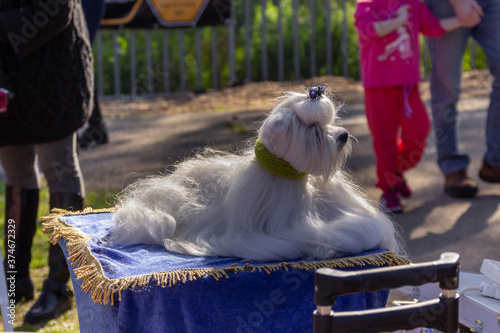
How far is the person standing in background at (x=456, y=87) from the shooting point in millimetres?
3710

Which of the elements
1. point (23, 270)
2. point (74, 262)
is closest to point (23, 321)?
point (23, 270)

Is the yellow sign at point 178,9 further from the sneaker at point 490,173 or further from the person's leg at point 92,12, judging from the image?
the sneaker at point 490,173

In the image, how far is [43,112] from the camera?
2715 mm

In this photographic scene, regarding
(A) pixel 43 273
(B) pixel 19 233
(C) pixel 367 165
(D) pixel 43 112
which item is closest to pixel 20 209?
(B) pixel 19 233

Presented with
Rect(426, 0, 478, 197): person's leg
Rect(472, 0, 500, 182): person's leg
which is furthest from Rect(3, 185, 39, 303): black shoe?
Rect(472, 0, 500, 182): person's leg

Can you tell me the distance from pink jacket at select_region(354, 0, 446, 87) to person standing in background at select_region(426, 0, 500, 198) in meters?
0.17

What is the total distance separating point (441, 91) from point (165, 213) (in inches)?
94.1

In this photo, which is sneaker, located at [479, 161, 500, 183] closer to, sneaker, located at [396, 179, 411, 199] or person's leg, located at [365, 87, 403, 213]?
sneaker, located at [396, 179, 411, 199]

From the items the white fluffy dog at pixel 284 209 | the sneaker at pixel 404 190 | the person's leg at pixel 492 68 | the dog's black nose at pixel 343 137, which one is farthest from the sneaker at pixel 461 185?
the dog's black nose at pixel 343 137

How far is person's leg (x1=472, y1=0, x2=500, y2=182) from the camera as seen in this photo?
369cm

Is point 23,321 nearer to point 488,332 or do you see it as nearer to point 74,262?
point 74,262

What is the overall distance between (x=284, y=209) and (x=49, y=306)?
151 centimetres

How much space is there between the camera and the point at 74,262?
6.64 feet

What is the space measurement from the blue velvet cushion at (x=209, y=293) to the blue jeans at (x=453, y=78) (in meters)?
2.23
